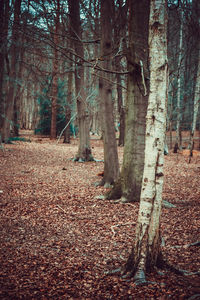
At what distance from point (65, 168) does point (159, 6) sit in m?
8.69

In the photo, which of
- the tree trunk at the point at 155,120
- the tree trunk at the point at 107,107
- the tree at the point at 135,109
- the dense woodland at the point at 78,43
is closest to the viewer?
the tree trunk at the point at 155,120

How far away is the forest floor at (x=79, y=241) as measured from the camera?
2980 mm

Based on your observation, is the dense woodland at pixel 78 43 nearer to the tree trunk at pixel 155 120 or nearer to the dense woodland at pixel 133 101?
the dense woodland at pixel 133 101

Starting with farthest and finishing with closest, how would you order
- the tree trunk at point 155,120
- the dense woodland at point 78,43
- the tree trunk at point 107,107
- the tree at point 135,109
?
the tree trunk at point 107,107 < the tree at point 135,109 < the dense woodland at point 78,43 < the tree trunk at point 155,120

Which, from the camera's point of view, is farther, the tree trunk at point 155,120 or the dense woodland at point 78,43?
the dense woodland at point 78,43

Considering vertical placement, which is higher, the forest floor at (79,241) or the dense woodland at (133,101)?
the dense woodland at (133,101)

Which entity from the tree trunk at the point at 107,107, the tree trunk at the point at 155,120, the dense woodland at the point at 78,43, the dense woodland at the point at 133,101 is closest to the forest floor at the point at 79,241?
the dense woodland at the point at 133,101

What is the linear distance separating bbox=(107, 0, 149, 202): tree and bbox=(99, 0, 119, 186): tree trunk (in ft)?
5.20

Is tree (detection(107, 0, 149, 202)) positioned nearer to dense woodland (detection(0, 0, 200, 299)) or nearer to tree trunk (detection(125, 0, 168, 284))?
dense woodland (detection(0, 0, 200, 299))

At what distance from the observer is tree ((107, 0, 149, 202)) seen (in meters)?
5.94

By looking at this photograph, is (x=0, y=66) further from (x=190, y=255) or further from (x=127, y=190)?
(x=190, y=255)

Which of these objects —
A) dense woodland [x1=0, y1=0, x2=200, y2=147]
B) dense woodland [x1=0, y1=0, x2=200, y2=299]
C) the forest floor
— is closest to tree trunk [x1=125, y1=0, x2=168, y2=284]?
dense woodland [x1=0, y1=0, x2=200, y2=299]

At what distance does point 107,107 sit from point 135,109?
6.43 feet

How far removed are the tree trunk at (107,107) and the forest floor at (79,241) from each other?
0.68 m
